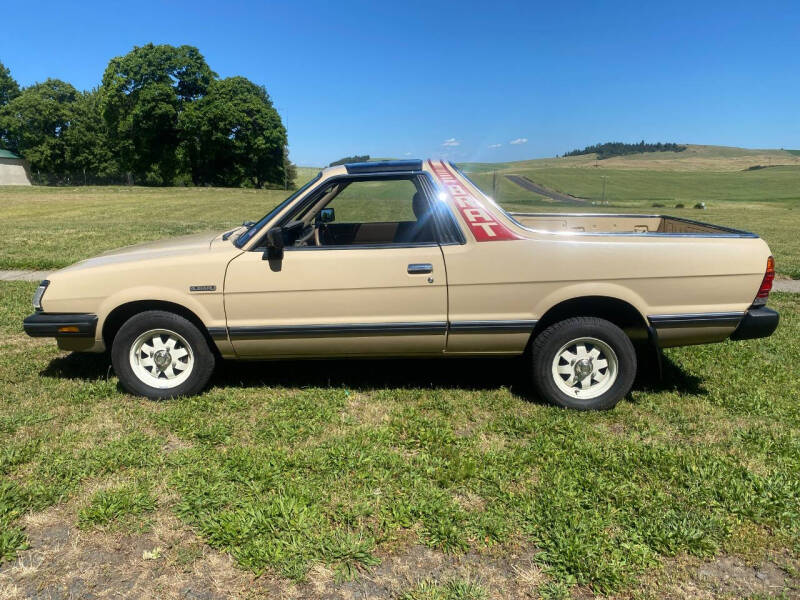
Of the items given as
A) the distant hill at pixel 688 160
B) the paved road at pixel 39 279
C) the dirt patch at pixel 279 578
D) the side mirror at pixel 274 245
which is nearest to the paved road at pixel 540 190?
the distant hill at pixel 688 160

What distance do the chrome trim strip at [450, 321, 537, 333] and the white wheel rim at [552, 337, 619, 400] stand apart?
1.04ft

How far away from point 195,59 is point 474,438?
53690 mm

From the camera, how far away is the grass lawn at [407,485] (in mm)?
2322

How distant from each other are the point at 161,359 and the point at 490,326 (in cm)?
248

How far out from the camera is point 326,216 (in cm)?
480

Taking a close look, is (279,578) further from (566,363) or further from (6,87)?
(6,87)

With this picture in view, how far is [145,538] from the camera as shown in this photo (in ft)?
8.21

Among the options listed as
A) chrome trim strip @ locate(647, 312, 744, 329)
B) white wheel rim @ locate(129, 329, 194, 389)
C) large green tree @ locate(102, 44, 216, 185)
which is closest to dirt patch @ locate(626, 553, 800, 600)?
chrome trim strip @ locate(647, 312, 744, 329)

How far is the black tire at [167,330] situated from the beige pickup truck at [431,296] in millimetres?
11

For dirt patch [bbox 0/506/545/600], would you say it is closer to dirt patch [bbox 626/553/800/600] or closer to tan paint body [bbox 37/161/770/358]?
dirt patch [bbox 626/553/800/600]

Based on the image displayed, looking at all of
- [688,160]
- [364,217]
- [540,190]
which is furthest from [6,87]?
[688,160]

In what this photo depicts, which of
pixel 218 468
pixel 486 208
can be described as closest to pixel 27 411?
pixel 218 468

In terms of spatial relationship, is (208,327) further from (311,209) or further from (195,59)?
(195,59)

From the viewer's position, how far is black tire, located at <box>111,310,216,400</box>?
3777 mm
